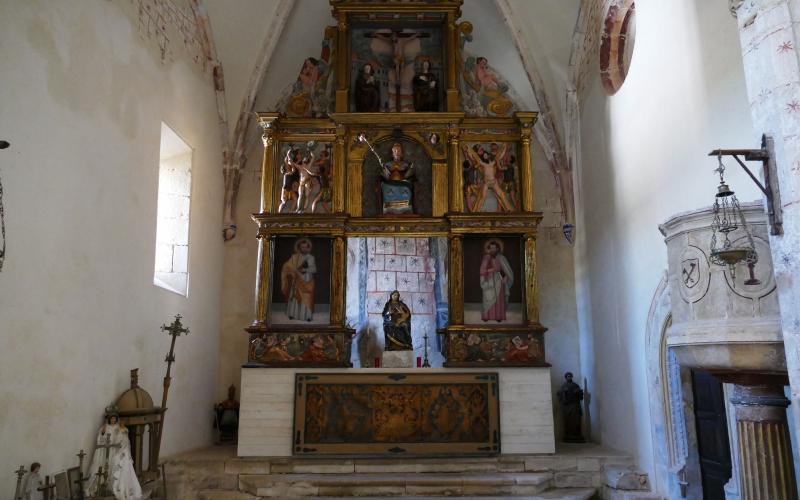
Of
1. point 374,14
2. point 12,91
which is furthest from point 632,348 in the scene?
point 12,91

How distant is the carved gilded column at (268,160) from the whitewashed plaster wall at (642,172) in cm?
498

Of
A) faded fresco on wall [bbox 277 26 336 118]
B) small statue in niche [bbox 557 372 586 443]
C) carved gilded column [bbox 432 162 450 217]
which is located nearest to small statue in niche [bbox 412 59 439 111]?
carved gilded column [bbox 432 162 450 217]

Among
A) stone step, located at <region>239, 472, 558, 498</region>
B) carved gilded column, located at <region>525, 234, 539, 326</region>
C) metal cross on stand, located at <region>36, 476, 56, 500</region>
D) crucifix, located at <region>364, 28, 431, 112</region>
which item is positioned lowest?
stone step, located at <region>239, 472, 558, 498</region>

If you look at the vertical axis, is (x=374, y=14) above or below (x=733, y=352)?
above

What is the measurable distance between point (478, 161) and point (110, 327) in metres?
5.93

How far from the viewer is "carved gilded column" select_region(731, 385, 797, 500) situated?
4.96 metres

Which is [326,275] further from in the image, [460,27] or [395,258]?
[460,27]

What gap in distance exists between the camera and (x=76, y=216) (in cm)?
746

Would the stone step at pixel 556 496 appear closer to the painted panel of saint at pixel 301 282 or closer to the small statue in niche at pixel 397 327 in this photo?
the small statue in niche at pixel 397 327

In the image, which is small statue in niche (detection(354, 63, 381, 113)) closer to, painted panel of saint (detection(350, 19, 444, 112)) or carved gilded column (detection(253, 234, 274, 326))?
painted panel of saint (detection(350, 19, 444, 112))

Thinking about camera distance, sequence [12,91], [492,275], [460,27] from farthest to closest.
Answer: [460,27] → [492,275] → [12,91]

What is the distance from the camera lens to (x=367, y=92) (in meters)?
11.9

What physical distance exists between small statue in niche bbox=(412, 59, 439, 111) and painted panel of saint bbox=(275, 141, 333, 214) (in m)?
1.67

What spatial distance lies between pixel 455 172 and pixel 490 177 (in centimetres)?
55
